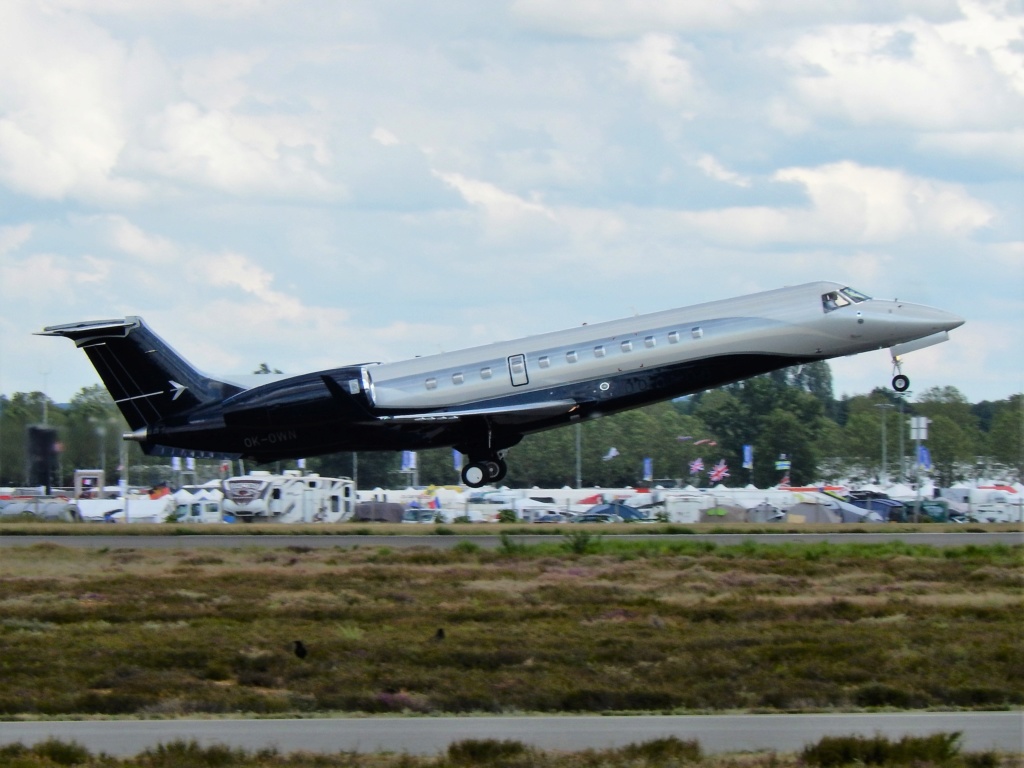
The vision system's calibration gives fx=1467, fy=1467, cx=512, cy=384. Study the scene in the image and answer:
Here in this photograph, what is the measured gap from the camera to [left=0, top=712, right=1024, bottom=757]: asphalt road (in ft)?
54.4

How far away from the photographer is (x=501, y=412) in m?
39.4

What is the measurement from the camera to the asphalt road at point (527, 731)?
16.6m

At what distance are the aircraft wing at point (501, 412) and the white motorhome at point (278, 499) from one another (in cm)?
2268

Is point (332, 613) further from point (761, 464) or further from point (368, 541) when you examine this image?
point (761, 464)

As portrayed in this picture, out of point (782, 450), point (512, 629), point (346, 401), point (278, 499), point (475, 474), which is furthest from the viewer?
point (782, 450)

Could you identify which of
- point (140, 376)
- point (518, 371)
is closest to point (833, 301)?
point (518, 371)

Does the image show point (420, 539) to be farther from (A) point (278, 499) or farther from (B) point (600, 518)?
(A) point (278, 499)

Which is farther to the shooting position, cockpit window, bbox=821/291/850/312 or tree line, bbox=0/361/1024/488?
tree line, bbox=0/361/1024/488

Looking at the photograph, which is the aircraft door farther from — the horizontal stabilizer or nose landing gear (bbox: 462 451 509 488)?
the horizontal stabilizer

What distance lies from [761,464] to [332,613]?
80580mm

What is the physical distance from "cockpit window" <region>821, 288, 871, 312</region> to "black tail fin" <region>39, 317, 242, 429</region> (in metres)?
16.8

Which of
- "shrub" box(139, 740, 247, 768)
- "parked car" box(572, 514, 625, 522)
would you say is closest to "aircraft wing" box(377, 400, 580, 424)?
"parked car" box(572, 514, 625, 522)

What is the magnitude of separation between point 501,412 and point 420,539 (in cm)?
714

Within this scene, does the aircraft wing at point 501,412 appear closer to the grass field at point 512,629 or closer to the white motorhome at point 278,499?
the grass field at point 512,629
